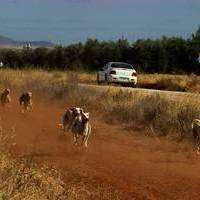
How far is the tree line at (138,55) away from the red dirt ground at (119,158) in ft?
125

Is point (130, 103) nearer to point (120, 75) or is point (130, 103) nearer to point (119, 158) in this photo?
point (119, 158)

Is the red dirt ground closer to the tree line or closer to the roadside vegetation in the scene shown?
the roadside vegetation

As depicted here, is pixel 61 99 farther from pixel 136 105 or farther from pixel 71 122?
pixel 71 122

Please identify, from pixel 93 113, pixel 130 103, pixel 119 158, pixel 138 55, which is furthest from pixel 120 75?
pixel 119 158

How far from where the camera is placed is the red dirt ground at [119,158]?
14.1m

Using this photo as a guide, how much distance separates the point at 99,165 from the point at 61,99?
16400 mm

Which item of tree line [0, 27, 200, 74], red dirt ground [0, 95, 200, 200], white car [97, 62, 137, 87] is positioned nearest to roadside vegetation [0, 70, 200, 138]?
red dirt ground [0, 95, 200, 200]

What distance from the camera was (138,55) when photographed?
6644 centimetres

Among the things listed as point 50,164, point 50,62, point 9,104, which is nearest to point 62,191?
point 50,164

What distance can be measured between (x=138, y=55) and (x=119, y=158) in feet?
162

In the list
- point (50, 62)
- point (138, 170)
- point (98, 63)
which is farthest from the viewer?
point (50, 62)

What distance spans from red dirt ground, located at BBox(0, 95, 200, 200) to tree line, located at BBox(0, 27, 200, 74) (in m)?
38.2

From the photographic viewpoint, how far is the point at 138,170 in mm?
15719

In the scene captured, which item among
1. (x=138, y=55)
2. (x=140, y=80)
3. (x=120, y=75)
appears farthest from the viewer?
(x=138, y=55)
